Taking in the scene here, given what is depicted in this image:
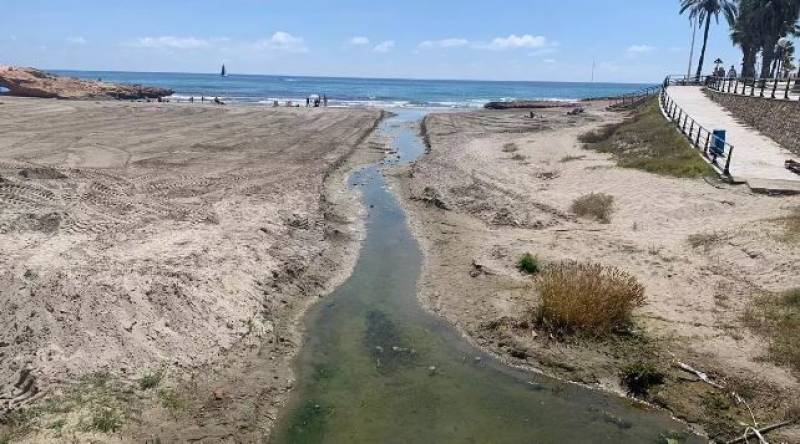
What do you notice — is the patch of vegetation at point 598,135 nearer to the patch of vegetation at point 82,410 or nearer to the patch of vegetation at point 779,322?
the patch of vegetation at point 779,322

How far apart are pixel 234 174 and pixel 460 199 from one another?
32.6ft

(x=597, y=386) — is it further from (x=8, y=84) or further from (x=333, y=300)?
(x=8, y=84)

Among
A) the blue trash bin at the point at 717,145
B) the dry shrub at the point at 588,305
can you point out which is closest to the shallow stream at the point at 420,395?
the dry shrub at the point at 588,305

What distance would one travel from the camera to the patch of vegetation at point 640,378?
10.3 meters

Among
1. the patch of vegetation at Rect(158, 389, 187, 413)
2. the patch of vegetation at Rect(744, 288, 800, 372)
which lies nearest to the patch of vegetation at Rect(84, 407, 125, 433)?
the patch of vegetation at Rect(158, 389, 187, 413)

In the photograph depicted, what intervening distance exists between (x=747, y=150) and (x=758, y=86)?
1924 centimetres

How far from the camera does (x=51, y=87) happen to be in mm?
71312

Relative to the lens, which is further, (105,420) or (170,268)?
(170,268)

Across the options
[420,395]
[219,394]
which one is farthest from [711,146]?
[219,394]

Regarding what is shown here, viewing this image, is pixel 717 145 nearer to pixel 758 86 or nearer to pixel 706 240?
pixel 706 240

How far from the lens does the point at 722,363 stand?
10.6 m

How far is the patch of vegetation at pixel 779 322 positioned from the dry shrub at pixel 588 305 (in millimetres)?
2316

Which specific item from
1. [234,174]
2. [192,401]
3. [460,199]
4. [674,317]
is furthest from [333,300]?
[234,174]

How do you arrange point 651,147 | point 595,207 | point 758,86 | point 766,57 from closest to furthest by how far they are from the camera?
point 595,207 → point 651,147 → point 758,86 → point 766,57
